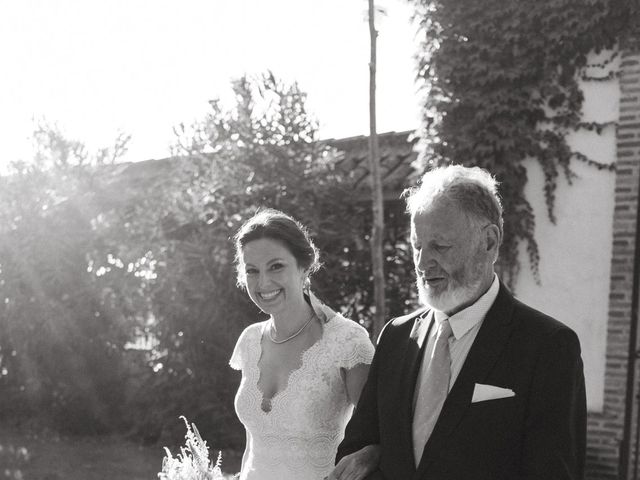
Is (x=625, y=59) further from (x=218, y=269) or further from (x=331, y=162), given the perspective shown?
(x=218, y=269)

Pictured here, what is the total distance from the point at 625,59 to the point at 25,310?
8.00m

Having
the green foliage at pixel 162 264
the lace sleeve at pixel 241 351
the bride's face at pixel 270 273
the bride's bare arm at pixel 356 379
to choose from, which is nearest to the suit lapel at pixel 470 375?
the bride's bare arm at pixel 356 379

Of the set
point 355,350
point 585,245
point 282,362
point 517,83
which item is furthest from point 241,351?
point 517,83

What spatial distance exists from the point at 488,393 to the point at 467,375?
86 millimetres

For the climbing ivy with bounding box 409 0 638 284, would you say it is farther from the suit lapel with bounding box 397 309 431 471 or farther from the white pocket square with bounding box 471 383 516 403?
the white pocket square with bounding box 471 383 516 403

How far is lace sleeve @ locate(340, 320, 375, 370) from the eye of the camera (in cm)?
320

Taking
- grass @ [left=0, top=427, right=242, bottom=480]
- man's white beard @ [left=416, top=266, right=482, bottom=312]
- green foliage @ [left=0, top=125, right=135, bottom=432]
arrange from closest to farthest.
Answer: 1. man's white beard @ [left=416, top=266, right=482, bottom=312]
2. grass @ [left=0, top=427, right=242, bottom=480]
3. green foliage @ [left=0, top=125, right=135, bottom=432]

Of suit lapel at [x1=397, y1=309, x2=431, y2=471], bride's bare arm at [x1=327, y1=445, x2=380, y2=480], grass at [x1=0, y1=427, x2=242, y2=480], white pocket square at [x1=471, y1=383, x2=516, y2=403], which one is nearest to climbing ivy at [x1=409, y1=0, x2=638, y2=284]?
grass at [x1=0, y1=427, x2=242, y2=480]

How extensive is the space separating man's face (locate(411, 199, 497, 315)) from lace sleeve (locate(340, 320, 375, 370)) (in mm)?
815

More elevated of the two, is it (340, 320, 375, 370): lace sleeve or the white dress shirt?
the white dress shirt

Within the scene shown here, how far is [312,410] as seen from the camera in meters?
3.23

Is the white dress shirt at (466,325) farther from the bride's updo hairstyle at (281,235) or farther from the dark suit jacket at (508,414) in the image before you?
the bride's updo hairstyle at (281,235)

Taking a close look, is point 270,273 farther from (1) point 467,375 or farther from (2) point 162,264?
(2) point 162,264

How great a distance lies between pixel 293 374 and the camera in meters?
3.29
